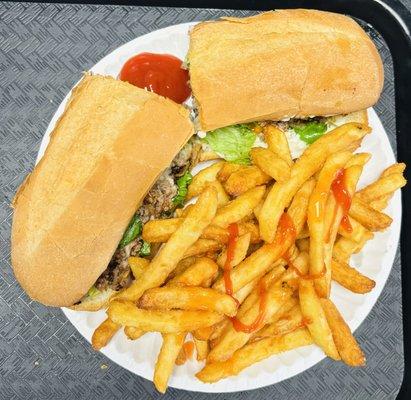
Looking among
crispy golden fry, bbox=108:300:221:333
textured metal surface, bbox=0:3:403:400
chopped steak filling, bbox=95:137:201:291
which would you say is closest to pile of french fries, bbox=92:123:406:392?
crispy golden fry, bbox=108:300:221:333

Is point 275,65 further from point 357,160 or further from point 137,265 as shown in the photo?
point 137,265

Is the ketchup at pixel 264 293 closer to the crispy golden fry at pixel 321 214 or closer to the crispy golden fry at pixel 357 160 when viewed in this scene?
the crispy golden fry at pixel 321 214

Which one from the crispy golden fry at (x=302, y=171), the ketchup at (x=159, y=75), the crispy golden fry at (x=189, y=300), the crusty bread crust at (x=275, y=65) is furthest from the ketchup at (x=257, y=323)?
the ketchup at (x=159, y=75)

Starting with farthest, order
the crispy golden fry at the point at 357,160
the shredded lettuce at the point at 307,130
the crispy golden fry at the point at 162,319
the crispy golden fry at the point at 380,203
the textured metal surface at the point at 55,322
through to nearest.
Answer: the textured metal surface at the point at 55,322 → the shredded lettuce at the point at 307,130 → the crispy golden fry at the point at 380,203 → the crispy golden fry at the point at 357,160 → the crispy golden fry at the point at 162,319

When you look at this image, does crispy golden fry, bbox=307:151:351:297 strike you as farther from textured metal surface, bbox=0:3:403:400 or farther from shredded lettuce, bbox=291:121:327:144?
textured metal surface, bbox=0:3:403:400


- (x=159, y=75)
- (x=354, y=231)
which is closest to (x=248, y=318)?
(x=354, y=231)

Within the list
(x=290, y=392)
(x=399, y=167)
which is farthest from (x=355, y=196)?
(x=290, y=392)

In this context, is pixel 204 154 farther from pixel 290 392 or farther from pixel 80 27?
pixel 290 392
